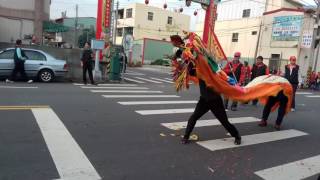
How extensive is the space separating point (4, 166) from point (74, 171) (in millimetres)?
945

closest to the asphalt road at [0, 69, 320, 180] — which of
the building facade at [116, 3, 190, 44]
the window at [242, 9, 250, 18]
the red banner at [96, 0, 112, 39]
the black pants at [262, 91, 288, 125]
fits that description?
the black pants at [262, 91, 288, 125]

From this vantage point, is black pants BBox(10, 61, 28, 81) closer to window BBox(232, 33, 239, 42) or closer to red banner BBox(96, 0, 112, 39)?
red banner BBox(96, 0, 112, 39)

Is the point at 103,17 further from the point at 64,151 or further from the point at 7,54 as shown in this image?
the point at 64,151

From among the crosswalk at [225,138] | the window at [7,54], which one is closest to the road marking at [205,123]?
the crosswalk at [225,138]

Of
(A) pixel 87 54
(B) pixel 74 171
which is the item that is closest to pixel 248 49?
(A) pixel 87 54

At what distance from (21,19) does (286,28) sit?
77.3ft

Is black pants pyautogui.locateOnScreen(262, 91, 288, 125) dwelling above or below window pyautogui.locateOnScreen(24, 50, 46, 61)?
below

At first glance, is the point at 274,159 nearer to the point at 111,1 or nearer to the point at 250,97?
the point at 250,97

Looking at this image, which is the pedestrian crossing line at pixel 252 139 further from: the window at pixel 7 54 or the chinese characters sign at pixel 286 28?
the chinese characters sign at pixel 286 28

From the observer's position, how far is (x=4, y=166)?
198 inches

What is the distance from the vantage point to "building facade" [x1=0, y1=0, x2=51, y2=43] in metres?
32.2

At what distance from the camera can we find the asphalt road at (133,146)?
17.2 ft

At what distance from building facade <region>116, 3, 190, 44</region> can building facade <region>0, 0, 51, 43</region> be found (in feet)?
72.4

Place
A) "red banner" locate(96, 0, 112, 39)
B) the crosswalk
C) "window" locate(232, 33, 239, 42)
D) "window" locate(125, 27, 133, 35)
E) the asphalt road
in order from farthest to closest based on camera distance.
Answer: "window" locate(125, 27, 133, 35), "window" locate(232, 33, 239, 42), "red banner" locate(96, 0, 112, 39), the crosswalk, the asphalt road
